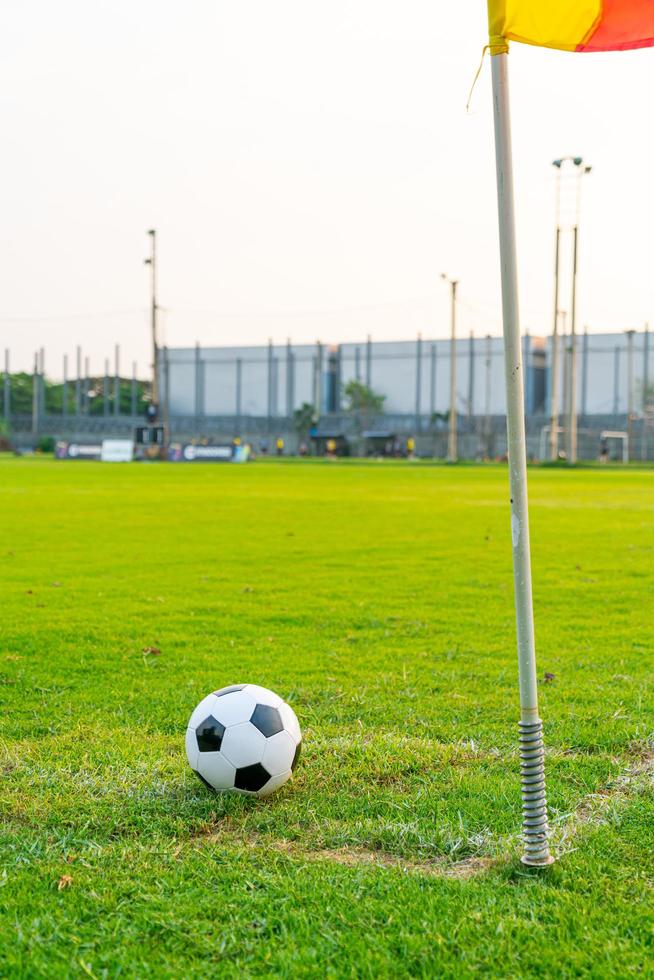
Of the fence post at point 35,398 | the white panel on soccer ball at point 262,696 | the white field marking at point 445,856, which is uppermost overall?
the fence post at point 35,398

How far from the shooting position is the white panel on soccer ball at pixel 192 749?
4.14 metres

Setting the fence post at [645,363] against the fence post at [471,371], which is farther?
the fence post at [471,371]

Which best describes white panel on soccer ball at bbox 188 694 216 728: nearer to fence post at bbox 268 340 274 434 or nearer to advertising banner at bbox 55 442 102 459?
advertising banner at bbox 55 442 102 459

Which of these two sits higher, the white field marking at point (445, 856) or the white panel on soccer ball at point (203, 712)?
the white panel on soccer ball at point (203, 712)

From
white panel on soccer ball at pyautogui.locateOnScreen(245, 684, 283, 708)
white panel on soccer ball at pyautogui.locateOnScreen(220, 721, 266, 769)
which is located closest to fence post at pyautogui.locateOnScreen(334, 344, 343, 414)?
white panel on soccer ball at pyautogui.locateOnScreen(245, 684, 283, 708)

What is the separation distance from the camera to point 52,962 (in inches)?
110

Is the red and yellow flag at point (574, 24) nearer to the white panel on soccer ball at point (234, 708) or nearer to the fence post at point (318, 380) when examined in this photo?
the white panel on soccer ball at point (234, 708)

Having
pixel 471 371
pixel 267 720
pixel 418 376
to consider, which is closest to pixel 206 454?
pixel 471 371

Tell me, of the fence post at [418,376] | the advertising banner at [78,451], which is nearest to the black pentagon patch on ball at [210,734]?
A: the advertising banner at [78,451]

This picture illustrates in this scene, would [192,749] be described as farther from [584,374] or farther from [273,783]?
[584,374]

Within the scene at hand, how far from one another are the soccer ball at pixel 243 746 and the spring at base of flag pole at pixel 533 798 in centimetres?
118

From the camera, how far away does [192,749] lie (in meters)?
Answer: 4.16

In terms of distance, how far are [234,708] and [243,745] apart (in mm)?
186

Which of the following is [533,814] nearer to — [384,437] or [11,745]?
[11,745]
